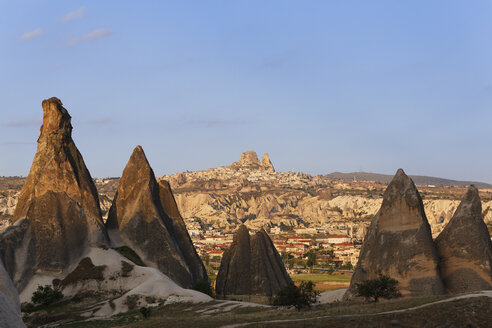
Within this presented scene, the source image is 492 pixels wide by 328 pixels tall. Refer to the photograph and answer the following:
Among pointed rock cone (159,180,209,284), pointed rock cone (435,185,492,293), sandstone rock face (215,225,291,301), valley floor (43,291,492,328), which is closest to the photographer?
valley floor (43,291,492,328)

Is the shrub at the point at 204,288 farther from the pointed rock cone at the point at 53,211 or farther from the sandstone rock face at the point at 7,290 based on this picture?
the sandstone rock face at the point at 7,290

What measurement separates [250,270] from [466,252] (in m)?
23.7

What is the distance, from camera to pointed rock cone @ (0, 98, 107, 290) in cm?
6359

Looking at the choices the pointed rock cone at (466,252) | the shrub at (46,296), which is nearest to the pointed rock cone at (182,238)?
the shrub at (46,296)

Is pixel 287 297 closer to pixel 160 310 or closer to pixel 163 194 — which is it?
pixel 160 310

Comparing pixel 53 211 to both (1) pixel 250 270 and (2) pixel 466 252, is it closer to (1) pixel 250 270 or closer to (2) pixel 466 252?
(1) pixel 250 270

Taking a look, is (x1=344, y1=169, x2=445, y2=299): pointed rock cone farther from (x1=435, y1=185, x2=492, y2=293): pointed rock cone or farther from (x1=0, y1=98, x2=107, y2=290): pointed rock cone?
(x1=0, y1=98, x2=107, y2=290): pointed rock cone

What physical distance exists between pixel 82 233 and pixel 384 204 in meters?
35.4

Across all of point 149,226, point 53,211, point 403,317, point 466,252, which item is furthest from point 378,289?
point 53,211

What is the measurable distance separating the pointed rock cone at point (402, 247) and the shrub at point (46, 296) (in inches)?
1123

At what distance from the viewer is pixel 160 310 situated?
5319 centimetres

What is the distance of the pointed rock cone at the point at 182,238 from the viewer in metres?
73.1

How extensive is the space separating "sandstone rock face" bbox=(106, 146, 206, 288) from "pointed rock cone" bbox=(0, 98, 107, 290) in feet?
11.3

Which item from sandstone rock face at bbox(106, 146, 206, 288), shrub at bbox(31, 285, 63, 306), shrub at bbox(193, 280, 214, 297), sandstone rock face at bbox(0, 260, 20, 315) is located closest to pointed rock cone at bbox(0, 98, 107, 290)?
sandstone rock face at bbox(106, 146, 206, 288)
